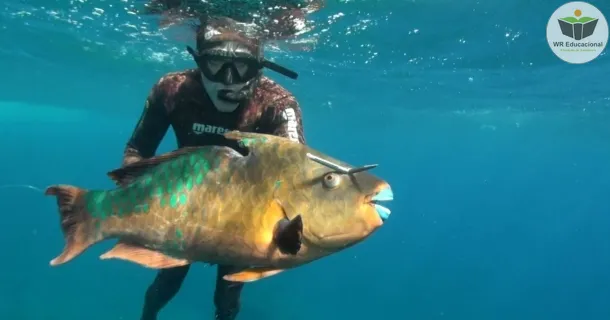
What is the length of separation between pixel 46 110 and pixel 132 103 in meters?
16.4

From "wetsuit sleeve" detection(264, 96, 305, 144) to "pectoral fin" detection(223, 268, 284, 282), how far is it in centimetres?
139

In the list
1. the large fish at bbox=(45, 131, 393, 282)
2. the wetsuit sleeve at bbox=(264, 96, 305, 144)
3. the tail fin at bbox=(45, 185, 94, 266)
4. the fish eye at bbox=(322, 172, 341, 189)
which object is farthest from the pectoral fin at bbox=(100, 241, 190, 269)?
the wetsuit sleeve at bbox=(264, 96, 305, 144)

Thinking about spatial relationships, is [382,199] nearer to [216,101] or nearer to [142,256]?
[142,256]

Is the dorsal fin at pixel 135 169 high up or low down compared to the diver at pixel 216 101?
down

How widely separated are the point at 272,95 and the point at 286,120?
2.65 feet

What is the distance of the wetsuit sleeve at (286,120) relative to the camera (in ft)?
12.7

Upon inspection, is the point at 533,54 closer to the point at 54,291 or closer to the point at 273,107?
the point at 273,107

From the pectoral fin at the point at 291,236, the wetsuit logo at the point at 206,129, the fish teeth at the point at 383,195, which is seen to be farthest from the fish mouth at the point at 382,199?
the wetsuit logo at the point at 206,129

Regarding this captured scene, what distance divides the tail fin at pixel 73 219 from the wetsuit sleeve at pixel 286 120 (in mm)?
1574

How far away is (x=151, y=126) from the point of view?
5059mm

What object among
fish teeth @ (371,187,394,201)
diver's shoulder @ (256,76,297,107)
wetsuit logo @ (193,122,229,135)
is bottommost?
fish teeth @ (371,187,394,201)

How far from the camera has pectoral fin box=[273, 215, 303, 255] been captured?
2180mm

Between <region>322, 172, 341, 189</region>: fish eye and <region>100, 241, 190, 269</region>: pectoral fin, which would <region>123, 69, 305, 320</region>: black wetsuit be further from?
<region>322, 172, 341, 189</region>: fish eye

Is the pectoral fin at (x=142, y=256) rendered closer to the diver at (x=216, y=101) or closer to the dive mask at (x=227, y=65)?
the diver at (x=216, y=101)
